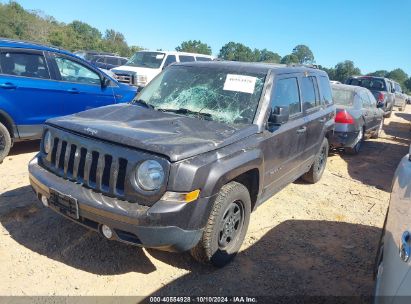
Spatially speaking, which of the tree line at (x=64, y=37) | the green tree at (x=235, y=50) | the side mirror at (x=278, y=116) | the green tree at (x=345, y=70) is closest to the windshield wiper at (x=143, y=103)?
the side mirror at (x=278, y=116)

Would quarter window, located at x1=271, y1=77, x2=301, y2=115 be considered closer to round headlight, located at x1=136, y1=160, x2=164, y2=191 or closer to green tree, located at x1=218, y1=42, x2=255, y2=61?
round headlight, located at x1=136, y1=160, x2=164, y2=191

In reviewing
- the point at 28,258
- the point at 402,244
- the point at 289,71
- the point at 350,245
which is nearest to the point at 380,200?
the point at 350,245

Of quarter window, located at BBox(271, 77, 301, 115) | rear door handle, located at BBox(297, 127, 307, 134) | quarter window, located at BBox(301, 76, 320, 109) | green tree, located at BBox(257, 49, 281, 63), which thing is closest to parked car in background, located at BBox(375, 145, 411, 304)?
quarter window, located at BBox(271, 77, 301, 115)

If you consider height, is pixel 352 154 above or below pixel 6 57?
below

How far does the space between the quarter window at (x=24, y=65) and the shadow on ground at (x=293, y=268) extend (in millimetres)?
3993

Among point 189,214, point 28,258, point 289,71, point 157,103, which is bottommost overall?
point 28,258

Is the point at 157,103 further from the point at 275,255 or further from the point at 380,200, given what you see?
the point at 380,200

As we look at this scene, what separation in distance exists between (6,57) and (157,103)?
314 cm

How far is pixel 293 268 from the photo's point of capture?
376cm

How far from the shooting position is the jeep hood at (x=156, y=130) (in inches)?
117

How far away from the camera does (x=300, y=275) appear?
3650 millimetres

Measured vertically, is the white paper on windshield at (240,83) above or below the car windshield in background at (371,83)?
below

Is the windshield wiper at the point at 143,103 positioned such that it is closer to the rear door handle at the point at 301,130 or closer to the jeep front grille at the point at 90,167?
the jeep front grille at the point at 90,167

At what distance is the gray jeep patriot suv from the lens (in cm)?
288
